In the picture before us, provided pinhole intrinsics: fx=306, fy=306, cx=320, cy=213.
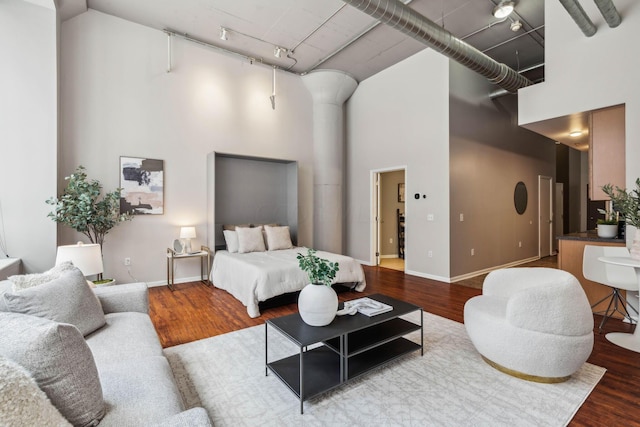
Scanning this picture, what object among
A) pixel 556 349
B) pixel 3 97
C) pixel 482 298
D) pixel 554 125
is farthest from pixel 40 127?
pixel 554 125

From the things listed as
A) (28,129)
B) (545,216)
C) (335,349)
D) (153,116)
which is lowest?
(335,349)

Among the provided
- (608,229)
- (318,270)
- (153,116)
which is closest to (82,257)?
(318,270)

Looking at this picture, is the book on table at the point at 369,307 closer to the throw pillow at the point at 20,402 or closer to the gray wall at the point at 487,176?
the throw pillow at the point at 20,402

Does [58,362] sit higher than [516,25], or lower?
lower

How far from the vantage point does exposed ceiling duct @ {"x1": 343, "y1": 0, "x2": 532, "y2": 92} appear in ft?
10.3

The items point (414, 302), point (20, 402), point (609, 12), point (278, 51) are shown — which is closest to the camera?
point (20, 402)

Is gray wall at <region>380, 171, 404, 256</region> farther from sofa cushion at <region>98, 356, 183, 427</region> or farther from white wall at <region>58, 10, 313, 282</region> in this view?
sofa cushion at <region>98, 356, 183, 427</region>

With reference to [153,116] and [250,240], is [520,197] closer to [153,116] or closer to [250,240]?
[250,240]

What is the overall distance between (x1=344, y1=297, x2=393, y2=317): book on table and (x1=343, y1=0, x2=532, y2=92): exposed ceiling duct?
279 cm

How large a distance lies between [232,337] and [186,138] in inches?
138

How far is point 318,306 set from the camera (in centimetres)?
208

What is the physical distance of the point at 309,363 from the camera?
228cm

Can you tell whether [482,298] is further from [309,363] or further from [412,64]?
[412,64]

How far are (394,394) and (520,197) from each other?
621cm
